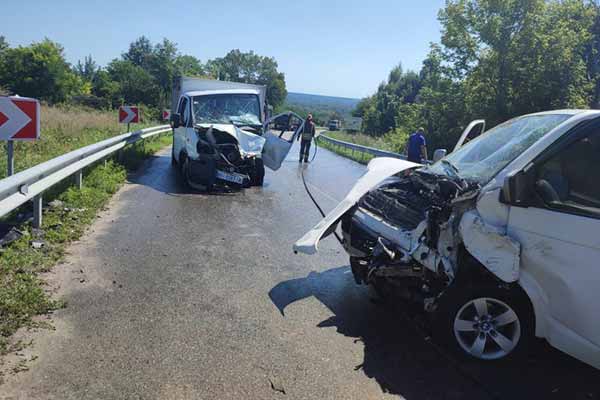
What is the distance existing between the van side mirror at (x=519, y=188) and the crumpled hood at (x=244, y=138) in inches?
321

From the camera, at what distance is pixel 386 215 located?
4836 millimetres

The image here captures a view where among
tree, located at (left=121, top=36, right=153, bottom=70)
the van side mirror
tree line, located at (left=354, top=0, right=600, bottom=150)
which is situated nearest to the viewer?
the van side mirror

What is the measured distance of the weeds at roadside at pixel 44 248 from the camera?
4.05 m

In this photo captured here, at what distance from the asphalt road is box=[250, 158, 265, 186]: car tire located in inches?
195

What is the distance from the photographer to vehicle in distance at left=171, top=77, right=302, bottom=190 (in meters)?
10.8

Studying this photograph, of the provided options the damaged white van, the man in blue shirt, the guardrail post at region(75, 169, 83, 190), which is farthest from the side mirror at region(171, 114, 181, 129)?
the damaged white van

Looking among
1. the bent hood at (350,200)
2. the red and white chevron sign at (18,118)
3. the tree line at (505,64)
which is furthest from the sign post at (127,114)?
the tree line at (505,64)

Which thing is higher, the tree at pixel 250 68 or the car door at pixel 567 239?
the tree at pixel 250 68

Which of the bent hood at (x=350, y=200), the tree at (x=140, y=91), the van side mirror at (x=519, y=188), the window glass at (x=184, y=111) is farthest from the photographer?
the tree at (x=140, y=91)

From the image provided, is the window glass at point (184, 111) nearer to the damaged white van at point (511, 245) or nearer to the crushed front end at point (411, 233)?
the crushed front end at point (411, 233)

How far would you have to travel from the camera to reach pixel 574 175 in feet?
11.9

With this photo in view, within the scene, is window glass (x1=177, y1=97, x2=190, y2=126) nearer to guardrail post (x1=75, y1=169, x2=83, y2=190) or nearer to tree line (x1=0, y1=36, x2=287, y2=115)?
guardrail post (x1=75, y1=169, x2=83, y2=190)

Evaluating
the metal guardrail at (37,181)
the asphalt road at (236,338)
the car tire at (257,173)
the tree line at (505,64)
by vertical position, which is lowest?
the asphalt road at (236,338)

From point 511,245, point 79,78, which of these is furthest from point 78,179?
point 79,78
